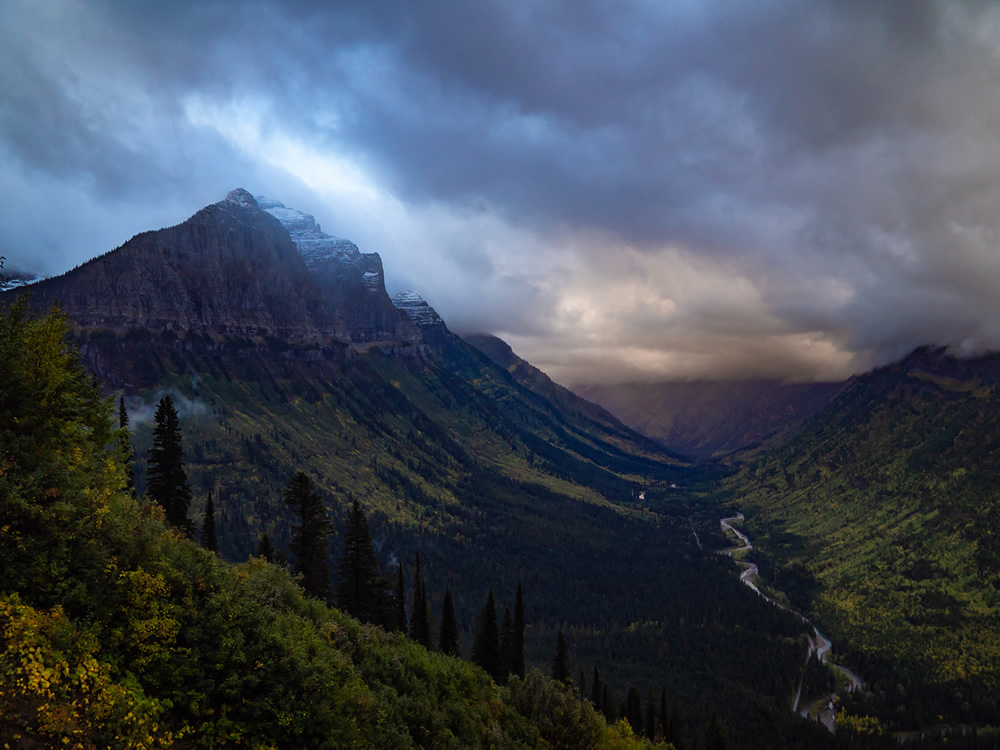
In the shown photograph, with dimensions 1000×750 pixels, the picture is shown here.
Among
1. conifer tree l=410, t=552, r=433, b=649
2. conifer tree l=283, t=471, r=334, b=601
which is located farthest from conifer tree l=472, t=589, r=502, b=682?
conifer tree l=283, t=471, r=334, b=601

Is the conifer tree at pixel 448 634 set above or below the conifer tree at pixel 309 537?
below

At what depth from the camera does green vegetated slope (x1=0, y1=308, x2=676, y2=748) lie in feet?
48.9

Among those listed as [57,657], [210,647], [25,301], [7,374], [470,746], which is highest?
[25,301]

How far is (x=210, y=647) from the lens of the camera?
61.5ft

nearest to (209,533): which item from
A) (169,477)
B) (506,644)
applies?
(169,477)

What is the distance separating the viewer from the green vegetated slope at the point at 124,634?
14898 mm

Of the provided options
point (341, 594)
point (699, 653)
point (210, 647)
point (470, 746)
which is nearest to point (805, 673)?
point (699, 653)

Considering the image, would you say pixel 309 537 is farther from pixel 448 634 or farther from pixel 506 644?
pixel 506 644

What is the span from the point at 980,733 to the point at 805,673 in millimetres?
45312

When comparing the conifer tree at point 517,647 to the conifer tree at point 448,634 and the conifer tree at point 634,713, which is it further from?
the conifer tree at point 634,713

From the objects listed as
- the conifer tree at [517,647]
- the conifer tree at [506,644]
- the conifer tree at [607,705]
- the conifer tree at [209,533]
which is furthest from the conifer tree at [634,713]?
the conifer tree at [209,533]

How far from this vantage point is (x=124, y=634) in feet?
57.7

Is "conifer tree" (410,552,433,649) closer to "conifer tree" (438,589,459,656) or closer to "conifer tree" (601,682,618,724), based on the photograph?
"conifer tree" (438,589,459,656)

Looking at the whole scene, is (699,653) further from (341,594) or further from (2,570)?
(2,570)
